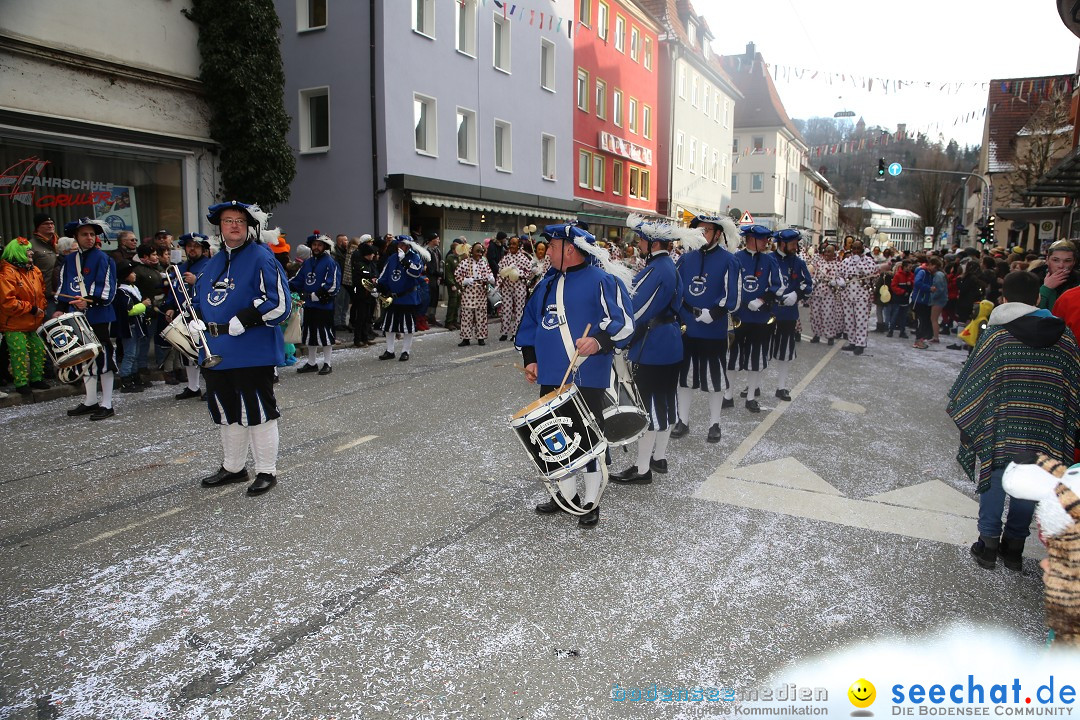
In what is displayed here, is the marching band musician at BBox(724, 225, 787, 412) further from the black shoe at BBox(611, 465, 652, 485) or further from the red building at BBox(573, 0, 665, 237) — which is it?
the red building at BBox(573, 0, 665, 237)

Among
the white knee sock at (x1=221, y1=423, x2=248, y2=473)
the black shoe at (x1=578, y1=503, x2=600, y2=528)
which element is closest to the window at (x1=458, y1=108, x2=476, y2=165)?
the white knee sock at (x1=221, y1=423, x2=248, y2=473)

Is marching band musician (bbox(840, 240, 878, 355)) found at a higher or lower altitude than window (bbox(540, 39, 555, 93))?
lower

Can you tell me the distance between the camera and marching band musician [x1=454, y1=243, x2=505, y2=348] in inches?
543

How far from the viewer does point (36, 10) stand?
11.6 metres

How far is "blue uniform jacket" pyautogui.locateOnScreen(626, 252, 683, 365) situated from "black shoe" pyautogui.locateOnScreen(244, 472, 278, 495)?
3.03m

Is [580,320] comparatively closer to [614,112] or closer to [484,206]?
[484,206]

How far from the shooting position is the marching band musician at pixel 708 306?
7.00m

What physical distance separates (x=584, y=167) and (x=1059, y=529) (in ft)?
96.4

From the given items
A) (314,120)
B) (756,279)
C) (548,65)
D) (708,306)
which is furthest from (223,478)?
(548,65)

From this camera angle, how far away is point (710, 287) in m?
7.01

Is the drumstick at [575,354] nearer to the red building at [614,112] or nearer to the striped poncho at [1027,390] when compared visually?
the striped poncho at [1027,390]

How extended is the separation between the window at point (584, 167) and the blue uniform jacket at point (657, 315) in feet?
81.6

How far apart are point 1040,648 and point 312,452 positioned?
5481 millimetres

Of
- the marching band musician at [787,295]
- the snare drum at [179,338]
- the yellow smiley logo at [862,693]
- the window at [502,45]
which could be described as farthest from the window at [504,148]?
the yellow smiley logo at [862,693]
